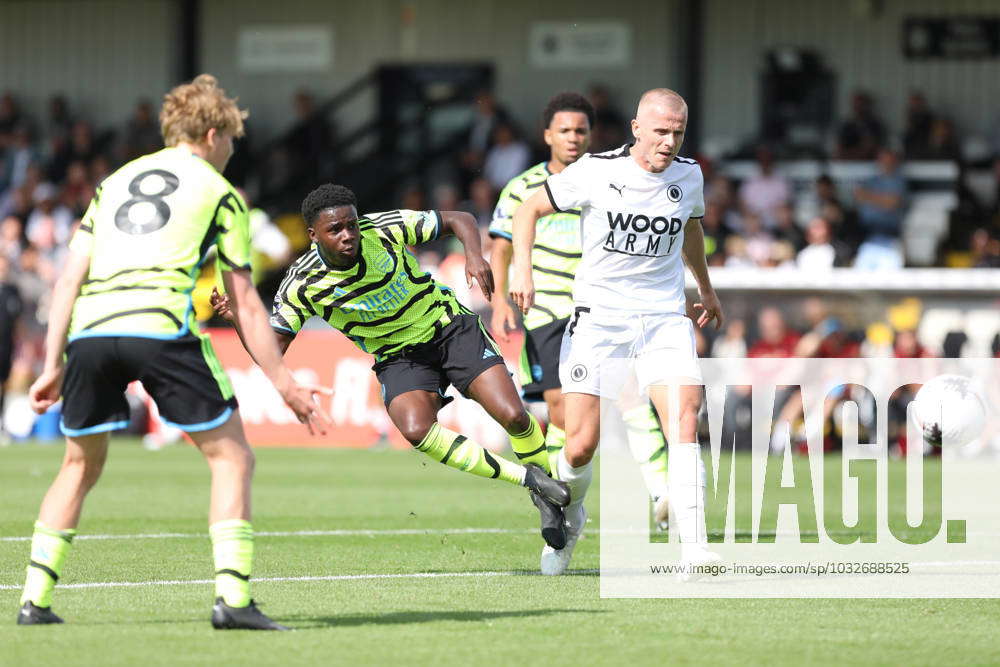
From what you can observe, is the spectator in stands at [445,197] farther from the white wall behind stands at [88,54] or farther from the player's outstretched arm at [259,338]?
the player's outstretched arm at [259,338]

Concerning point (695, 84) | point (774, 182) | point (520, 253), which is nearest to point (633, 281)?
point (520, 253)

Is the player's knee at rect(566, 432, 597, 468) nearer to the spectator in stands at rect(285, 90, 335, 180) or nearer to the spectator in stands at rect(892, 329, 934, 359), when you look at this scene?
the spectator in stands at rect(892, 329, 934, 359)

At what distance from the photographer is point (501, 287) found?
9500 mm

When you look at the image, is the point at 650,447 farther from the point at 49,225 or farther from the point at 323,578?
the point at 49,225

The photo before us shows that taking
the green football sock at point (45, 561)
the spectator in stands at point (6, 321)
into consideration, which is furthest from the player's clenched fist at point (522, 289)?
the spectator in stands at point (6, 321)

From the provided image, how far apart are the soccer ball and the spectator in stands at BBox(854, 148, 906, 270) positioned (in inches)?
487

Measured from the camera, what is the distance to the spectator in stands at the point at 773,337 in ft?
60.6

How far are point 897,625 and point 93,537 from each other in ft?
17.4

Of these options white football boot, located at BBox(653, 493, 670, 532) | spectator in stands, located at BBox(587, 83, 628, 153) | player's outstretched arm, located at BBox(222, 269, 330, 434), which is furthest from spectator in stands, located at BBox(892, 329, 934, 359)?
player's outstretched arm, located at BBox(222, 269, 330, 434)

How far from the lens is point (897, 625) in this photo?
254 inches

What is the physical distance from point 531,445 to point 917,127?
16711 mm

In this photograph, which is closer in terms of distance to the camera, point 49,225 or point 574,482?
point 574,482

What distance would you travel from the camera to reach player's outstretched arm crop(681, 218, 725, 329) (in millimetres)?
8406

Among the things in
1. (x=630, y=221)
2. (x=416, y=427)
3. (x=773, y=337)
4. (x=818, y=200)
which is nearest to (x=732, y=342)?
(x=773, y=337)
